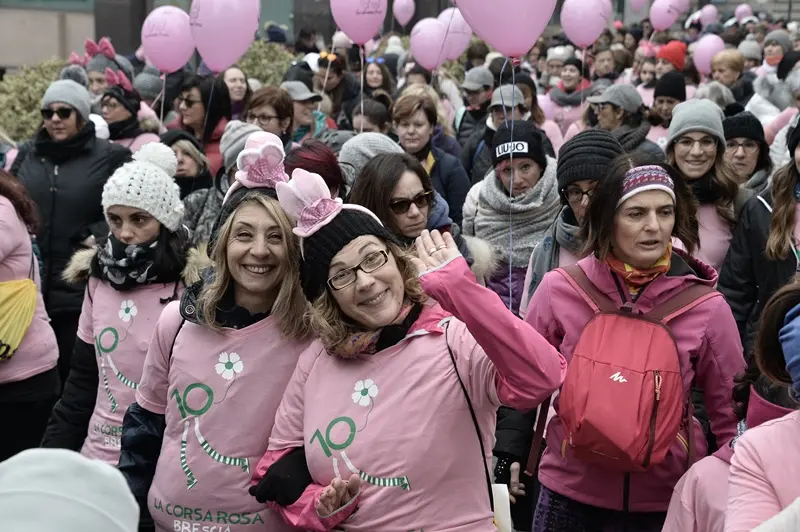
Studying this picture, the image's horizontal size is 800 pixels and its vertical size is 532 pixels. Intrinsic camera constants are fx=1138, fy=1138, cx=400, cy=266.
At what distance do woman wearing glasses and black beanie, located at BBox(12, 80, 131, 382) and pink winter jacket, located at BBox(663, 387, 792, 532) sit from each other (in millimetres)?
4450

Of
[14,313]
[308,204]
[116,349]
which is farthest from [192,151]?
[308,204]

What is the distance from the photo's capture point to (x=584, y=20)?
10.9m

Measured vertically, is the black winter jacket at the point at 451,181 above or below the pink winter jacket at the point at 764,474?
below

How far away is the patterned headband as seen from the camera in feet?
12.7

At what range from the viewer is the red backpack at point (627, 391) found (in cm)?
355

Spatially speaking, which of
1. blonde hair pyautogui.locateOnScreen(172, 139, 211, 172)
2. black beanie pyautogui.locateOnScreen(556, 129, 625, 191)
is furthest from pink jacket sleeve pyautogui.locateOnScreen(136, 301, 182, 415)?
blonde hair pyautogui.locateOnScreen(172, 139, 211, 172)

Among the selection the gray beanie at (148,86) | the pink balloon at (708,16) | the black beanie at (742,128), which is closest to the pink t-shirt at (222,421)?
the black beanie at (742,128)

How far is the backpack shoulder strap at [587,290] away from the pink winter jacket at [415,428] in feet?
2.20

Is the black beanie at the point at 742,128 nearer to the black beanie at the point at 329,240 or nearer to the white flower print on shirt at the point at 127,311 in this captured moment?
the white flower print on shirt at the point at 127,311

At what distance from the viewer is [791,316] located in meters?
2.81

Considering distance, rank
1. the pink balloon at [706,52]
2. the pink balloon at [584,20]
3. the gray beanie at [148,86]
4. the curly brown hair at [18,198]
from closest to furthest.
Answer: the curly brown hair at [18,198] < the pink balloon at [584,20] < the gray beanie at [148,86] < the pink balloon at [706,52]

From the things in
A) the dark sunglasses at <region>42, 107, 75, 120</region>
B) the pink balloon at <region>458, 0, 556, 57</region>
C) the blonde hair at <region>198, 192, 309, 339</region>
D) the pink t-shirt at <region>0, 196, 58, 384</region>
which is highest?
the pink balloon at <region>458, 0, 556, 57</region>

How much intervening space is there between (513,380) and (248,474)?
1.06 metres

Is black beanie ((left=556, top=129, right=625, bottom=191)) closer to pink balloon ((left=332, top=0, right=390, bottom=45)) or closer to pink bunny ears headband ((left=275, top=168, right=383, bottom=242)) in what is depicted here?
pink bunny ears headband ((left=275, top=168, right=383, bottom=242))
